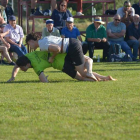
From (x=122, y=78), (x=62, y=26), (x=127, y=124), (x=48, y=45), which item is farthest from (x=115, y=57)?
(x=127, y=124)

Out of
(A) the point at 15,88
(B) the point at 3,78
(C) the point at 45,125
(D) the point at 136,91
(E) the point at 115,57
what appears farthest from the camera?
(E) the point at 115,57

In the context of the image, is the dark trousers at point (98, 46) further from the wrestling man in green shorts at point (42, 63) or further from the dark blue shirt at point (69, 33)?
the wrestling man in green shorts at point (42, 63)

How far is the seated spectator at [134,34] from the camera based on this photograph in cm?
1680

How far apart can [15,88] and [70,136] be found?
4.20 m

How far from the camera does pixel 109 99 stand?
7824 millimetres

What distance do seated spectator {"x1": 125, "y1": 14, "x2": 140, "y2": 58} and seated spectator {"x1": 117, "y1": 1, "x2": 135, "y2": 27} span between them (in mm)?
662

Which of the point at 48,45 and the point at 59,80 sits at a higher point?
the point at 48,45

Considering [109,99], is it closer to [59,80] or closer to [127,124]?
[127,124]

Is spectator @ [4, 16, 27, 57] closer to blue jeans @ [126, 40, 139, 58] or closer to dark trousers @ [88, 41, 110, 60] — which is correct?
dark trousers @ [88, 41, 110, 60]

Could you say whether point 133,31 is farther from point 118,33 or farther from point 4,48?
point 4,48

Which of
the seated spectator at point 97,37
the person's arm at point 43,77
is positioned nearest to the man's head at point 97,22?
the seated spectator at point 97,37

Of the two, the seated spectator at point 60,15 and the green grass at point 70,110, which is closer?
the green grass at point 70,110

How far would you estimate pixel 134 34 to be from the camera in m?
17.0

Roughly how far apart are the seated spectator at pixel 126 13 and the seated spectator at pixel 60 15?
2.30 meters
